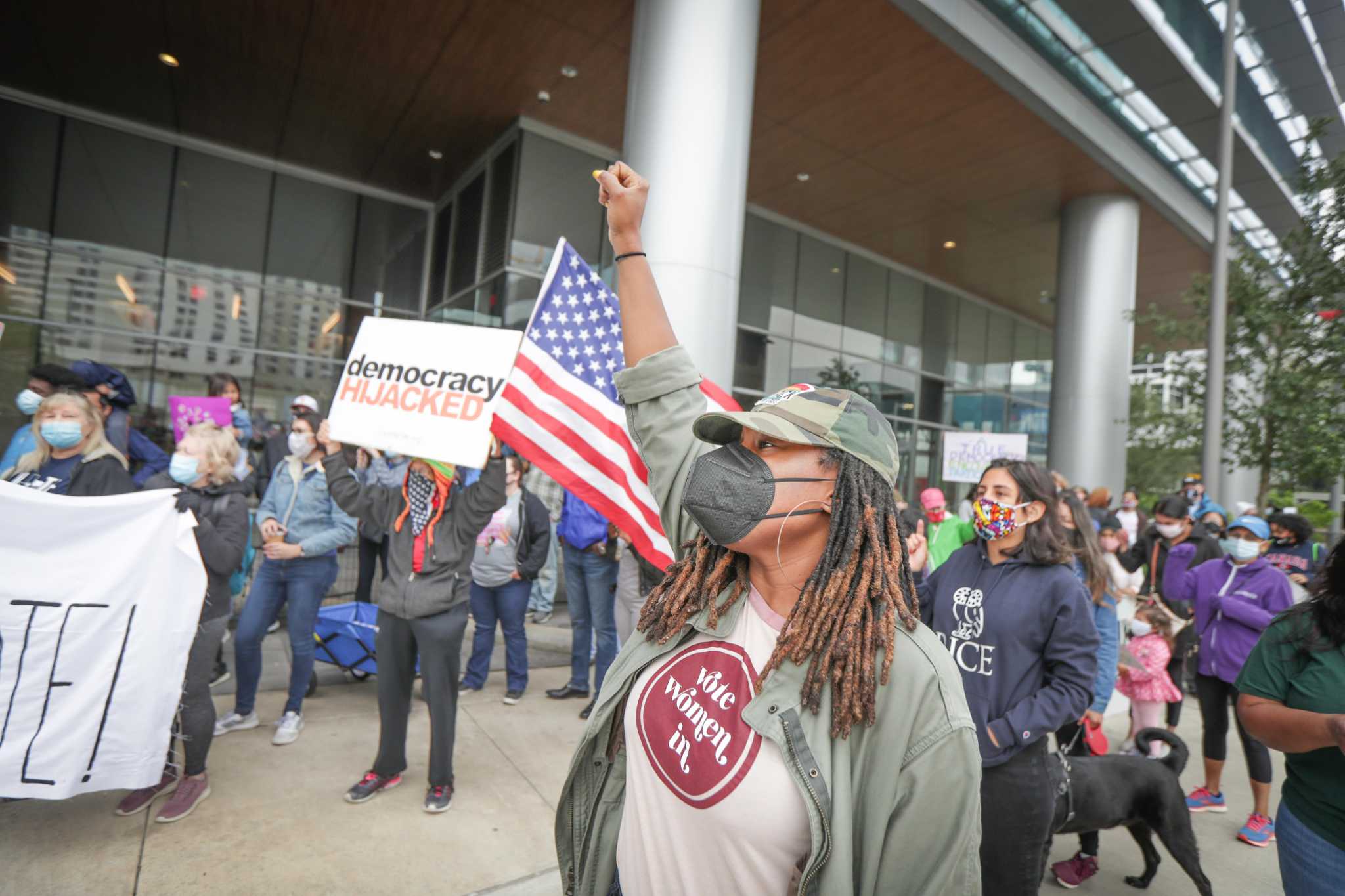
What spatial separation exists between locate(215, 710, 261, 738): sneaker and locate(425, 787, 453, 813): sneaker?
1569 millimetres

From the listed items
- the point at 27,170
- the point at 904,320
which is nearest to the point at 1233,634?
the point at 904,320

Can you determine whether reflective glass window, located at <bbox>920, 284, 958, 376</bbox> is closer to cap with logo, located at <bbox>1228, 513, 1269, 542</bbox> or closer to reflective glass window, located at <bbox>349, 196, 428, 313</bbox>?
reflective glass window, located at <bbox>349, 196, 428, 313</bbox>

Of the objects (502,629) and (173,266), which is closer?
(502,629)

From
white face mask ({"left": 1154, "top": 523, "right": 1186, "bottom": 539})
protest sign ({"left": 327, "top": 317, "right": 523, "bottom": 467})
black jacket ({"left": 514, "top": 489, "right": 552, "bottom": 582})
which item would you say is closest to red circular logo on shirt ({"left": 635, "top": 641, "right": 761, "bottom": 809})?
protest sign ({"left": 327, "top": 317, "right": 523, "bottom": 467})

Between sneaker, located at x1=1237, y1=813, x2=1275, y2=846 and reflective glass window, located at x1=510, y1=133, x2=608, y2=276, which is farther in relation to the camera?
reflective glass window, located at x1=510, y1=133, x2=608, y2=276

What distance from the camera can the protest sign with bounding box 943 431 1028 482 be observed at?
976cm

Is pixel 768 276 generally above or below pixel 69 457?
above

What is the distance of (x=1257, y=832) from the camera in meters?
4.31

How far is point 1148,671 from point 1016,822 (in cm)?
335

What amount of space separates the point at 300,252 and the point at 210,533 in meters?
10.5

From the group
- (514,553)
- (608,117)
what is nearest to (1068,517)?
(514,553)

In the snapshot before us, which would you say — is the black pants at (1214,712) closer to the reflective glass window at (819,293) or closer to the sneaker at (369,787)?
the sneaker at (369,787)

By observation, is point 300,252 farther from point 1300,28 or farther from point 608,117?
point 1300,28

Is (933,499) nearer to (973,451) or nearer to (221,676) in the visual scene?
(973,451)
